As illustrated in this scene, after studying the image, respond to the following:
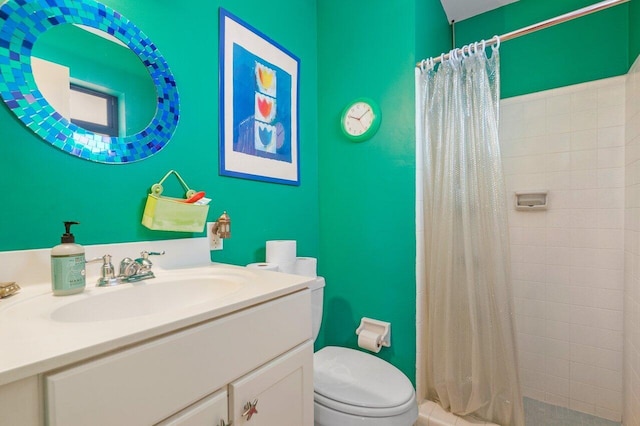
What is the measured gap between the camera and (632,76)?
1412 mm

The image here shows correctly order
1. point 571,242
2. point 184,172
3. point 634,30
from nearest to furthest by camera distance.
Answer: point 184,172 < point 634,30 < point 571,242

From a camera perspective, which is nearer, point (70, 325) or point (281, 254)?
point (70, 325)

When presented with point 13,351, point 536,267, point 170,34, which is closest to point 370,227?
point 536,267

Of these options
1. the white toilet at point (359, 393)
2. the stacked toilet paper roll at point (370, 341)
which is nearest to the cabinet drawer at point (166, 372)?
the white toilet at point (359, 393)

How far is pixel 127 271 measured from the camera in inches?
34.0

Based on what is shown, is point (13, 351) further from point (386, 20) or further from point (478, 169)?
point (386, 20)

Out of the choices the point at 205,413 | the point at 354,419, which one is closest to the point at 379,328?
the point at 354,419

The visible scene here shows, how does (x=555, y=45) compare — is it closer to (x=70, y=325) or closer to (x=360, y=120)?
(x=360, y=120)

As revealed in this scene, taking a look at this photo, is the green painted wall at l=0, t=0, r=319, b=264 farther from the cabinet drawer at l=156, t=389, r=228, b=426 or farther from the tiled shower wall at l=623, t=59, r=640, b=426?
the tiled shower wall at l=623, t=59, r=640, b=426

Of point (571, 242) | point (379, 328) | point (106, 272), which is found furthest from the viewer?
point (571, 242)

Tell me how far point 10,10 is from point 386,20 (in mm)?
1495

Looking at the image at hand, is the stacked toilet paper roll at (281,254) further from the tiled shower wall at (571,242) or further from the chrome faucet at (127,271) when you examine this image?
the tiled shower wall at (571,242)

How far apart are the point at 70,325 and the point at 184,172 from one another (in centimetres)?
70

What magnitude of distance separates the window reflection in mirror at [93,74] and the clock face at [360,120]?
982 millimetres
